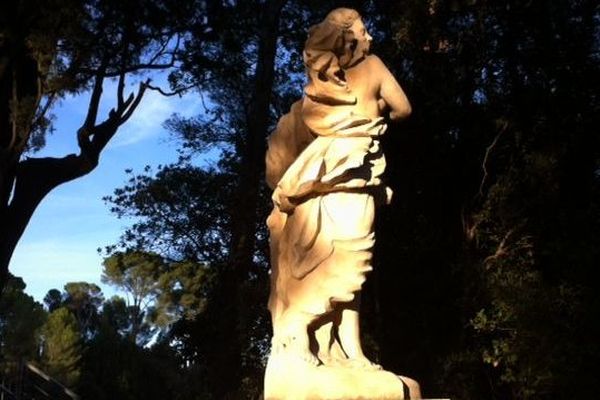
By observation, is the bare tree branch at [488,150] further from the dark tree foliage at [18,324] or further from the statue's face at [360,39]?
the dark tree foliage at [18,324]

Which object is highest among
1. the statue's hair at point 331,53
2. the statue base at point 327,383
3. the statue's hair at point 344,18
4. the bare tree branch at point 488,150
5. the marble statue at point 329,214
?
the bare tree branch at point 488,150

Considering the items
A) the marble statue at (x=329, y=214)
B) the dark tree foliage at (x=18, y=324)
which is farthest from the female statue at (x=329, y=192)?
the dark tree foliage at (x=18, y=324)

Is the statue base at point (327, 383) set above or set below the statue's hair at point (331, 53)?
below

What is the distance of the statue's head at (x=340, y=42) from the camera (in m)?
4.39

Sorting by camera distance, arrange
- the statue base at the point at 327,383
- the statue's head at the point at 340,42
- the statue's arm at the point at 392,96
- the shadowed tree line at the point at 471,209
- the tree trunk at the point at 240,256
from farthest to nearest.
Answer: the tree trunk at the point at 240,256, the shadowed tree line at the point at 471,209, the statue's head at the point at 340,42, the statue's arm at the point at 392,96, the statue base at the point at 327,383

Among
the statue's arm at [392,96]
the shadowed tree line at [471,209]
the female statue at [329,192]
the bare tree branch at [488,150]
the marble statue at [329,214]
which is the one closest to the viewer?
the marble statue at [329,214]

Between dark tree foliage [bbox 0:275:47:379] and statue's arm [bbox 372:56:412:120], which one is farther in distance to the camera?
dark tree foliage [bbox 0:275:47:379]

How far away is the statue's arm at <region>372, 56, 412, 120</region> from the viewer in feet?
14.1

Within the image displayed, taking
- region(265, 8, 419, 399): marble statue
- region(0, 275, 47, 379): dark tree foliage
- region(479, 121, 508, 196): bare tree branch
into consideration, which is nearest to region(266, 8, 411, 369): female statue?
region(265, 8, 419, 399): marble statue

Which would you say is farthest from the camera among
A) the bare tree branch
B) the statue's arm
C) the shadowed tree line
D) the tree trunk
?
the tree trunk

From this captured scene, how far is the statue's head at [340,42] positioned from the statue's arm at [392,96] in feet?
0.47

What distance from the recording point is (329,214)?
4.07 m

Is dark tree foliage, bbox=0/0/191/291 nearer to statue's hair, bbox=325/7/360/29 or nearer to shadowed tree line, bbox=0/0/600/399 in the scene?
shadowed tree line, bbox=0/0/600/399

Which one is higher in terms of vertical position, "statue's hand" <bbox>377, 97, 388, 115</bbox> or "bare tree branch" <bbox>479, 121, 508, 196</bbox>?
"bare tree branch" <bbox>479, 121, 508, 196</bbox>
